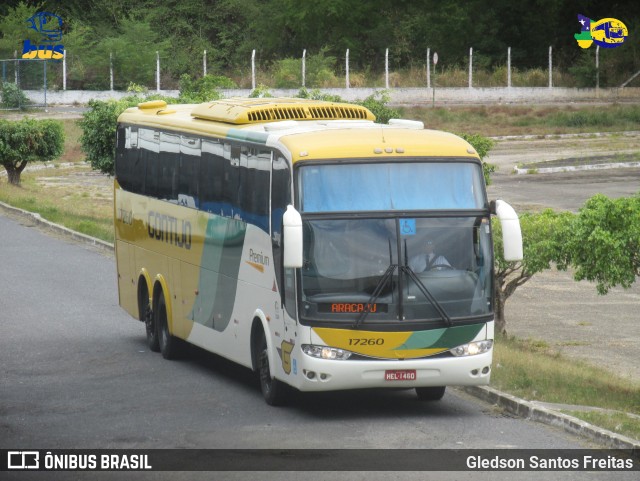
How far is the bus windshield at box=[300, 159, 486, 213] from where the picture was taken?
13.9m

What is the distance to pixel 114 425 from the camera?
13.6 meters

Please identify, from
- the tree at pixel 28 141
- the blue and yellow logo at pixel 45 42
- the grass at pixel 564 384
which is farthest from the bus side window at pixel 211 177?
the blue and yellow logo at pixel 45 42

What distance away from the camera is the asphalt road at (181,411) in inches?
502

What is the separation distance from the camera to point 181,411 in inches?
567

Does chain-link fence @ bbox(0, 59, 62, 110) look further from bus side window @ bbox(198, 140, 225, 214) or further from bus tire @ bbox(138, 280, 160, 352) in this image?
bus side window @ bbox(198, 140, 225, 214)

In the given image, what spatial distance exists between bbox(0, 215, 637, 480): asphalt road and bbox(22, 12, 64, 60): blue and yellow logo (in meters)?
55.2

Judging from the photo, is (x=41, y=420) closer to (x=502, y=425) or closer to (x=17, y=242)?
(x=502, y=425)

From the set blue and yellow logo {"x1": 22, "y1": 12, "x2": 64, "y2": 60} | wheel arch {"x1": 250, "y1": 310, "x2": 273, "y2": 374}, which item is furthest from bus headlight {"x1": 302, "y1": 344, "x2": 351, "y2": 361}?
blue and yellow logo {"x1": 22, "y1": 12, "x2": 64, "y2": 60}

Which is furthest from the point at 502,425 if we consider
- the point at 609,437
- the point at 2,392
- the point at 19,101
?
the point at 19,101

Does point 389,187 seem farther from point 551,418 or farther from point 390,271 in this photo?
point 551,418

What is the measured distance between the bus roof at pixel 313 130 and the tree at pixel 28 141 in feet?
84.8

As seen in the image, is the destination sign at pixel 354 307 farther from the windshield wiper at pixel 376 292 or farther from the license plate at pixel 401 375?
the license plate at pixel 401 375

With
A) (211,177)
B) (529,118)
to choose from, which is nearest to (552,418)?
(211,177)

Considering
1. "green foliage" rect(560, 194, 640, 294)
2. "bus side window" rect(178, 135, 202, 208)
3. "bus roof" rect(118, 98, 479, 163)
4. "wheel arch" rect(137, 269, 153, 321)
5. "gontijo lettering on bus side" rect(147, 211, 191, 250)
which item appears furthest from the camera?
"wheel arch" rect(137, 269, 153, 321)
